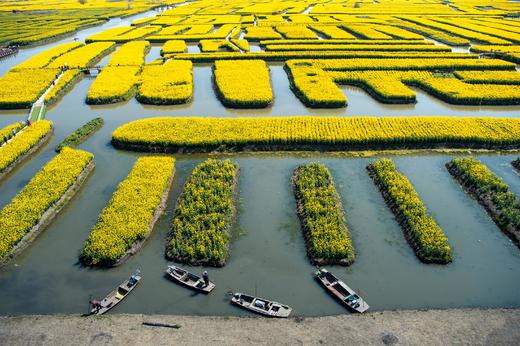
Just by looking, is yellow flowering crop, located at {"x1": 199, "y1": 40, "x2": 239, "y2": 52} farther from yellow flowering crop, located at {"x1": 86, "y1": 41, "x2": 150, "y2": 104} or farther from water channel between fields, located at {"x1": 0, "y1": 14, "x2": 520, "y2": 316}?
water channel between fields, located at {"x1": 0, "y1": 14, "x2": 520, "y2": 316}

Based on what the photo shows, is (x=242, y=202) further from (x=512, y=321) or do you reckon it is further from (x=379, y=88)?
(x=379, y=88)

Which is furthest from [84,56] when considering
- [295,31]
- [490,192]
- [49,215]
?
[490,192]

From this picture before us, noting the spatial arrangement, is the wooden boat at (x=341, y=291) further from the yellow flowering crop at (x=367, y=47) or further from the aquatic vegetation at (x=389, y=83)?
the yellow flowering crop at (x=367, y=47)

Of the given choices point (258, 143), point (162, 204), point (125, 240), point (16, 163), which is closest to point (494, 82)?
point (258, 143)

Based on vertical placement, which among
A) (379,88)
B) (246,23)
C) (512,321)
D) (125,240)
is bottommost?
(512,321)

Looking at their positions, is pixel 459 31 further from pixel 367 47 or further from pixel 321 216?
pixel 321 216

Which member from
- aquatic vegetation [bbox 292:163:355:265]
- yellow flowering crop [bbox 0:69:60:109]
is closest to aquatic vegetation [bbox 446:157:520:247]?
aquatic vegetation [bbox 292:163:355:265]
